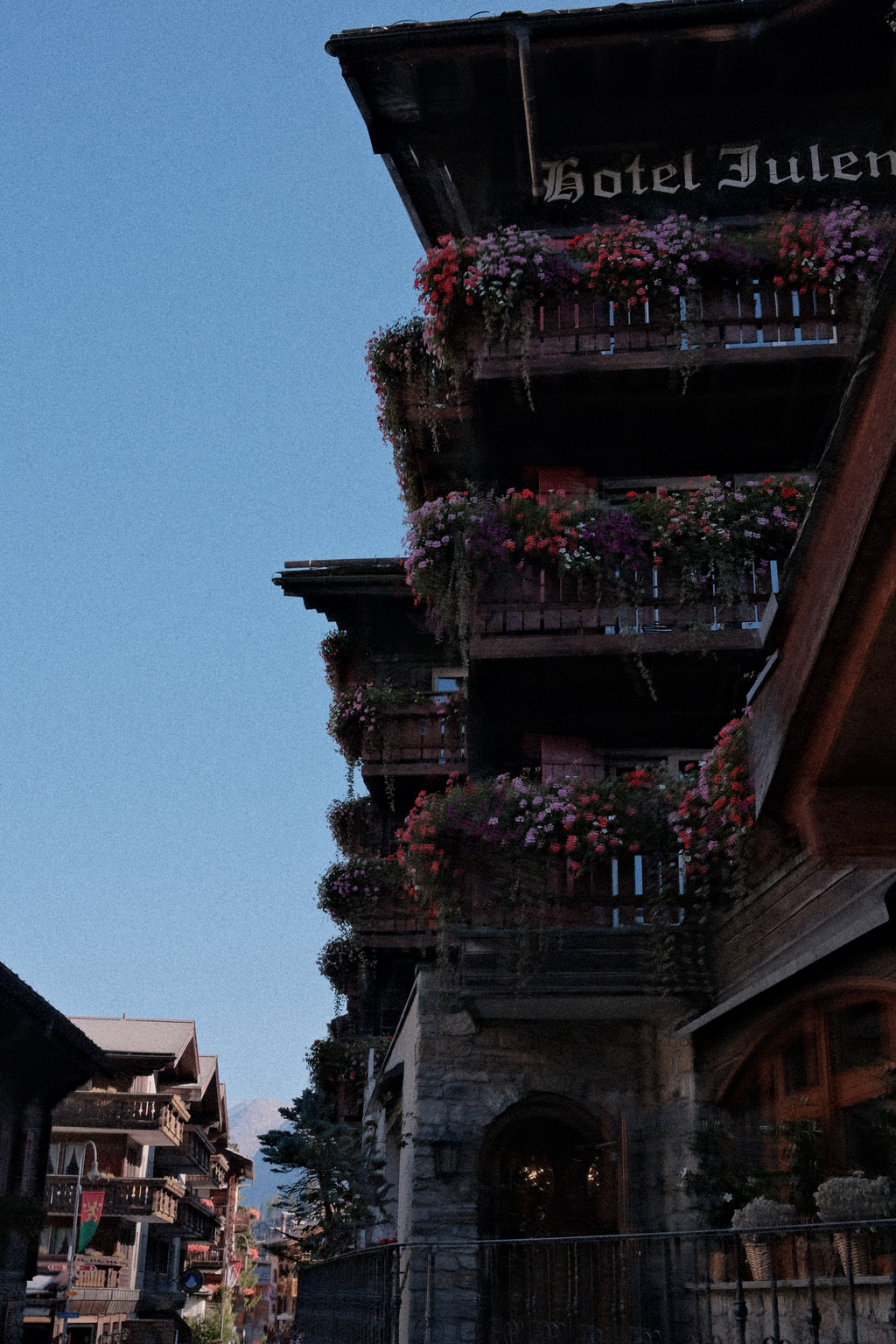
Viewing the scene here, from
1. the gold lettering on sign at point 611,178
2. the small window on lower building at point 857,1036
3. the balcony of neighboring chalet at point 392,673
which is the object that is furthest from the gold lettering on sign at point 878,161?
the small window on lower building at point 857,1036

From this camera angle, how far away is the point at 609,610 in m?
13.5

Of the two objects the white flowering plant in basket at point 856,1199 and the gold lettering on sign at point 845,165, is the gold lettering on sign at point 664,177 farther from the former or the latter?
the white flowering plant in basket at point 856,1199

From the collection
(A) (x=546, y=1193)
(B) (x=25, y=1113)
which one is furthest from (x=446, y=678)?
(B) (x=25, y=1113)

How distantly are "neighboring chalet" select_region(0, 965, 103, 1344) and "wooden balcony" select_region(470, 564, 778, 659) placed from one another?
883 cm

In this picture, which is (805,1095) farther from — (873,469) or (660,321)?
(660,321)

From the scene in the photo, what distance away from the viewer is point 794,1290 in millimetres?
8367

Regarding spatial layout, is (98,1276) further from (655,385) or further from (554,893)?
(655,385)

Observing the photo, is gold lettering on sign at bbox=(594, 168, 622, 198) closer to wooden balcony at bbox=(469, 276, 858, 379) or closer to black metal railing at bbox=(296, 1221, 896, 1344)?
wooden balcony at bbox=(469, 276, 858, 379)

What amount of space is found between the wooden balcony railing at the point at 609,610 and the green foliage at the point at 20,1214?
492 inches

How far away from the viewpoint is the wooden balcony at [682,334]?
1377 centimetres

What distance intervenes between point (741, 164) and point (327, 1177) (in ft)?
37.9

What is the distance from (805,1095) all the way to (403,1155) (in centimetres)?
505

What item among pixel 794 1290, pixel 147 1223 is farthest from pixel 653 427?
pixel 147 1223

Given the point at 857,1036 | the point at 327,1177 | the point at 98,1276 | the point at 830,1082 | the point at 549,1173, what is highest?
the point at 857,1036
